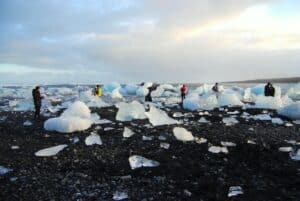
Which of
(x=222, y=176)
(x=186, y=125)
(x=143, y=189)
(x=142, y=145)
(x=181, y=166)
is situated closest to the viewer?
(x=143, y=189)

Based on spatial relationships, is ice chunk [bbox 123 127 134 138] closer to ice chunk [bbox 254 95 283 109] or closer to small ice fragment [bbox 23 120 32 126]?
small ice fragment [bbox 23 120 32 126]

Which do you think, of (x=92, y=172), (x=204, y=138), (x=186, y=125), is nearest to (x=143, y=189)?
(x=92, y=172)

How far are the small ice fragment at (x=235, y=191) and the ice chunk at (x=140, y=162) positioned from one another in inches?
76.2

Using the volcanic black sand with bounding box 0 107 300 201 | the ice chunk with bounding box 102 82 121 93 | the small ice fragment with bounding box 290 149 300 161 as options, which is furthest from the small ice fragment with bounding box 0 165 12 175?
the ice chunk with bounding box 102 82 121 93

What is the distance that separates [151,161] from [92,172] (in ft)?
4.59

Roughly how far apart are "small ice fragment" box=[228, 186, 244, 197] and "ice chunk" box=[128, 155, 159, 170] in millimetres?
1936

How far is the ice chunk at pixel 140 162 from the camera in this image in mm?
9148

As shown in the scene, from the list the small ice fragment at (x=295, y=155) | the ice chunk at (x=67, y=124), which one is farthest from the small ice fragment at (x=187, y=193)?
the ice chunk at (x=67, y=124)

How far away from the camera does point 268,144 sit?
11102 millimetres

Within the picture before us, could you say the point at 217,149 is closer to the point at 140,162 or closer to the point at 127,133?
the point at 140,162

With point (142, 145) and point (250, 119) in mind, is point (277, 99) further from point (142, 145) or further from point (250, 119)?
point (142, 145)

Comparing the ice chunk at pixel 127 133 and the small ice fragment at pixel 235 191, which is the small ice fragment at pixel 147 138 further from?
the small ice fragment at pixel 235 191

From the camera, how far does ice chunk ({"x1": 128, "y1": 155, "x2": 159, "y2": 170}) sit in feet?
30.0

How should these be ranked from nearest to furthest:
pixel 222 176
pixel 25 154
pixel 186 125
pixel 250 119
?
pixel 222 176 → pixel 25 154 → pixel 186 125 → pixel 250 119
